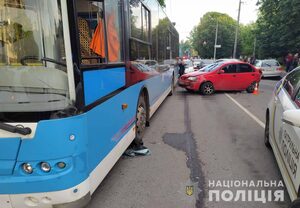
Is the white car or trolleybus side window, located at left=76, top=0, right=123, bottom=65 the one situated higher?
trolleybus side window, located at left=76, top=0, right=123, bottom=65

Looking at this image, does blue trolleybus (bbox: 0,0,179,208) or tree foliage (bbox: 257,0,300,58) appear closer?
blue trolleybus (bbox: 0,0,179,208)

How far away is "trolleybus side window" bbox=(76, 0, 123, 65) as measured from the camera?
10.2ft

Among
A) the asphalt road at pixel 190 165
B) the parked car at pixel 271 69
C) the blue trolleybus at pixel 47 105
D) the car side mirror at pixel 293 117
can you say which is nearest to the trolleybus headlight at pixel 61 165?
the blue trolleybus at pixel 47 105

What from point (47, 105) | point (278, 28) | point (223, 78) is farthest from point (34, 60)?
point (278, 28)

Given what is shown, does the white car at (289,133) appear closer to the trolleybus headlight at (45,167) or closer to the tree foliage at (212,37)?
the trolleybus headlight at (45,167)

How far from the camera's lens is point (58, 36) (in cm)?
281

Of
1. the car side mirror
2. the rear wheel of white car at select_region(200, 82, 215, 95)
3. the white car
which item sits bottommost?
the rear wheel of white car at select_region(200, 82, 215, 95)

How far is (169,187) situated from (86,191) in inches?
57.7

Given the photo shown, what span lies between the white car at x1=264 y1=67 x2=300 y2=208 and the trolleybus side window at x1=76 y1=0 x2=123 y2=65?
6.96ft

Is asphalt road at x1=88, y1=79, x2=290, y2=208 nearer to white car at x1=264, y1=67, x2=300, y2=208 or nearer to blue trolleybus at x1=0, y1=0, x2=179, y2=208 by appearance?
white car at x1=264, y1=67, x2=300, y2=208

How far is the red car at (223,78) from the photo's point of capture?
13625mm

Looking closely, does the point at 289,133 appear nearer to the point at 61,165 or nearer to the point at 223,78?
the point at 61,165

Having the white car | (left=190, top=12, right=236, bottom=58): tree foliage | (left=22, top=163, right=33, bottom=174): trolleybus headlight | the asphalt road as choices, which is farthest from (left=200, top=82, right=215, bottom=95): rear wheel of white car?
(left=190, top=12, right=236, bottom=58): tree foliage

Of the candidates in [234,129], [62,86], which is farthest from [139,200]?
[234,129]
